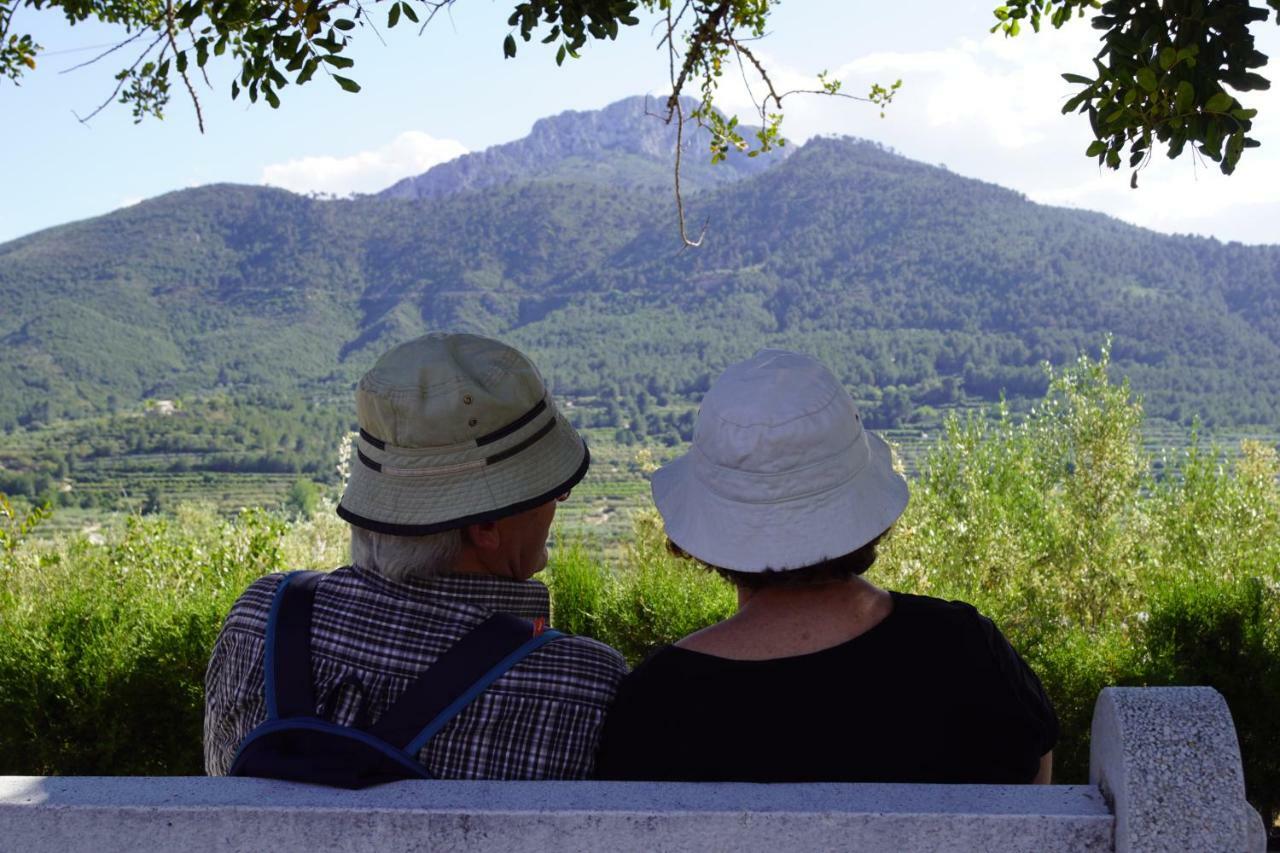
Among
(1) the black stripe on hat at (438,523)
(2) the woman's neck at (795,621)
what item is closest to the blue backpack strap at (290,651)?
(1) the black stripe on hat at (438,523)

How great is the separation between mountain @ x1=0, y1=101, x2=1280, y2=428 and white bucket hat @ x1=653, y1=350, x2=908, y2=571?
69.7 meters

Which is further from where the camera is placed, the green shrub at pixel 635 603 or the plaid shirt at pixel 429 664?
the green shrub at pixel 635 603

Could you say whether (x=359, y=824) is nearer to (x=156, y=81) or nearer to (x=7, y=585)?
(x=7, y=585)

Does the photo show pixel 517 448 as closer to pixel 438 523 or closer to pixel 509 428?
pixel 509 428

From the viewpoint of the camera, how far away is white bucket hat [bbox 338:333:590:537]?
1898 mm

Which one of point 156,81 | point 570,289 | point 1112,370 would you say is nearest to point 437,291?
point 570,289

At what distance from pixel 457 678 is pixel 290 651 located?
27 centimetres

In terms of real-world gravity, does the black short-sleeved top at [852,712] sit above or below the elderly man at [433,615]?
below

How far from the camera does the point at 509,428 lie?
6.52ft

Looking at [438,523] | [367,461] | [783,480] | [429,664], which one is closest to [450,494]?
[438,523]

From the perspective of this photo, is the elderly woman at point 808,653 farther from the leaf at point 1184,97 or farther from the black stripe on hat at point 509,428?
the leaf at point 1184,97

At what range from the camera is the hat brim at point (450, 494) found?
1.87 meters

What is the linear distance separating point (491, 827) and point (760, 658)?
1.63 feet

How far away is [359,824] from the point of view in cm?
141
